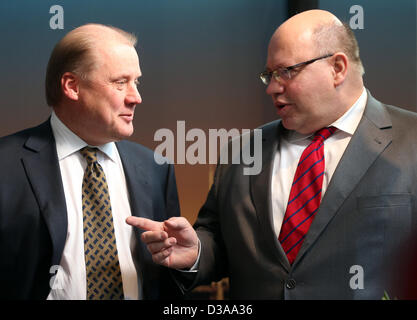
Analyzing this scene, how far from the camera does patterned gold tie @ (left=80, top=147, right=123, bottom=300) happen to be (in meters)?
2.12

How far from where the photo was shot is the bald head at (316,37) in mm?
2254

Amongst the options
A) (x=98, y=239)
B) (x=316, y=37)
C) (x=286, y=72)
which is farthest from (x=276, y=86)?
(x=98, y=239)

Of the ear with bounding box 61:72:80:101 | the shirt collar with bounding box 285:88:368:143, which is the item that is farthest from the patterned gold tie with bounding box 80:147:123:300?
the shirt collar with bounding box 285:88:368:143

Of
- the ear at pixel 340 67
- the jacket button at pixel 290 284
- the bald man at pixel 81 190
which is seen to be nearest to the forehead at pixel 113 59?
the bald man at pixel 81 190

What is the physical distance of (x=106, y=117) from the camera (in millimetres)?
2209

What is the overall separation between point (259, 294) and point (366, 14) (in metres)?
1.62

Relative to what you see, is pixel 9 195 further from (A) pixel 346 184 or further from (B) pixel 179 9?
(B) pixel 179 9

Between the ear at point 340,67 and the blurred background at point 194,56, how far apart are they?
71 centimetres

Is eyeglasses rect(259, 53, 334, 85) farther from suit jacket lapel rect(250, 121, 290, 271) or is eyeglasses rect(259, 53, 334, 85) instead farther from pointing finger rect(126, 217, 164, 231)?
pointing finger rect(126, 217, 164, 231)

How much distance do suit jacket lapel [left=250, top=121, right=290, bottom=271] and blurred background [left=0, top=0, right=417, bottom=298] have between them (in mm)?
645

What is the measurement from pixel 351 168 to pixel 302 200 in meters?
0.23

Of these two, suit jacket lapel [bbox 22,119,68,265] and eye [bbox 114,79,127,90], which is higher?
eye [bbox 114,79,127,90]
